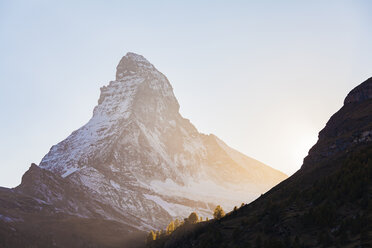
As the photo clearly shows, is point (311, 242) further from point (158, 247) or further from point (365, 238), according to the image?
point (158, 247)

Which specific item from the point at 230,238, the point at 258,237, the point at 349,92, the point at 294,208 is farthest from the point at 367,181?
the point at 349,92

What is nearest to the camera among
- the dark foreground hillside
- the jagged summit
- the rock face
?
the dark foreground hillside

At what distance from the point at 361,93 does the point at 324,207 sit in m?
86.8

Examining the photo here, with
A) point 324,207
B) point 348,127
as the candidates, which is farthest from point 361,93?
point 324,207

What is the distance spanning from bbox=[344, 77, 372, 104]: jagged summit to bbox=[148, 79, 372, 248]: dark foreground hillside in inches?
45.6

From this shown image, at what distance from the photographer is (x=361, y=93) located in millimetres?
157375

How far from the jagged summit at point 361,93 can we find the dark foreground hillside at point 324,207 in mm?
1157

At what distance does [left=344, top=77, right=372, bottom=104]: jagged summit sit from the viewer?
154 metres

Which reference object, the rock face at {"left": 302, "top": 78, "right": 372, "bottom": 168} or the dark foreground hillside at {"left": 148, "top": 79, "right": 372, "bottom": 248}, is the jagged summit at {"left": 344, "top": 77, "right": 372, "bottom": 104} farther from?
the dark foreground hillside at {"left": 148, "top": 79, "right": 372, "bottom": 248}

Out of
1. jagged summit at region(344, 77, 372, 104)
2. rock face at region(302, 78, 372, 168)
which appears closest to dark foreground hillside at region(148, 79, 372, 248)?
rock face at region(302, 78, 372, 168)

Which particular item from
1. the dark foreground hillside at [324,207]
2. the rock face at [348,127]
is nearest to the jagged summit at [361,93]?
the rock face at [348,127]

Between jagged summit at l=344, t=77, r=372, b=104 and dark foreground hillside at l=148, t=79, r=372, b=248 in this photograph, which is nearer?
dark foreground hillside at l=148, t=79, r=372, b=248

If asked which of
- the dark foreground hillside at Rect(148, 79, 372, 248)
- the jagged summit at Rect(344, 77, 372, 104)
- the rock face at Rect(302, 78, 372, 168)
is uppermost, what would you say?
the jagged summit at Rect(344, 77, 372, 104)

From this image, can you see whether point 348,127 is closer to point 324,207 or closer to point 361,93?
point 361,93
